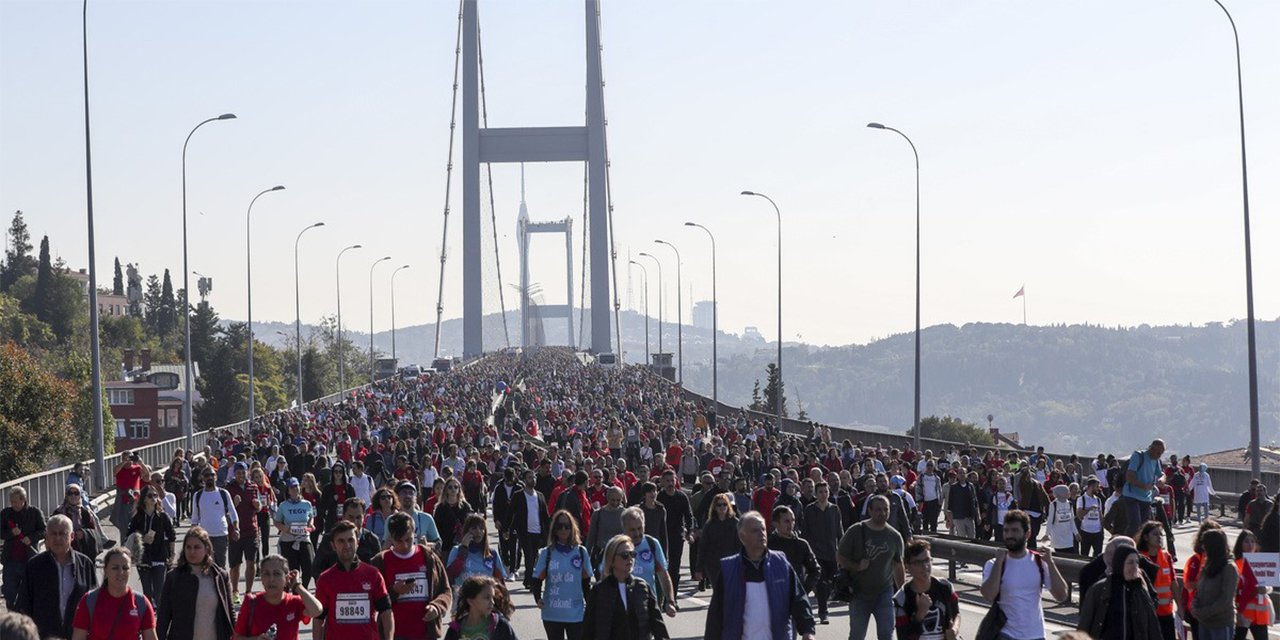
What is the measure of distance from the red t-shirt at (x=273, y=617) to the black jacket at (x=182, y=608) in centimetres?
43

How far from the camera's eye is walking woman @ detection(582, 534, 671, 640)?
9031 mm

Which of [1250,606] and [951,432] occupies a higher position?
[1250,606]

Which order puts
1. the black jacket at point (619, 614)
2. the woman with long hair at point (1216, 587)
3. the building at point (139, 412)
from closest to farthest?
the black jacket at point (619, 614), the woman with long hair at point (1216, 587), the building at point (139, 412)

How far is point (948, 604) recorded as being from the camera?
927 cm

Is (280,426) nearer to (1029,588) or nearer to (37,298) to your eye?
(1029,588)

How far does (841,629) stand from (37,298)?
4434 inches

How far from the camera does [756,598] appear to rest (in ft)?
28.5

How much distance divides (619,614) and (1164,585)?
302cm

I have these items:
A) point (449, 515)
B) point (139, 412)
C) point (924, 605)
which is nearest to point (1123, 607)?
point (924, 605)

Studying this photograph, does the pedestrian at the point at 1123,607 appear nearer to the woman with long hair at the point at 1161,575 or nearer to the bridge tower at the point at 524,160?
the woman with long hair at the point at 1161,575

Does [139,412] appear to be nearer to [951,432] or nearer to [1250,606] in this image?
[951,432]

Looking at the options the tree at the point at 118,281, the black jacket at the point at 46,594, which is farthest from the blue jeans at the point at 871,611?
the tree at the point at 118,281

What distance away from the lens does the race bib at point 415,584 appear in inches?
376

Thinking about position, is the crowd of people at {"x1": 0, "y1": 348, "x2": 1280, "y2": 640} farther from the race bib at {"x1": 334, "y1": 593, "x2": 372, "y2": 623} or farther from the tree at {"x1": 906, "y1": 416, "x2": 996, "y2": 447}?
the tree at {"x1": 906, "y1": 416, "x2": 996, "y2": 447}
